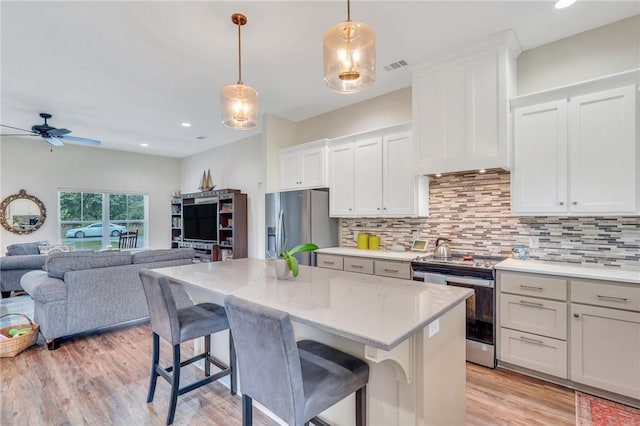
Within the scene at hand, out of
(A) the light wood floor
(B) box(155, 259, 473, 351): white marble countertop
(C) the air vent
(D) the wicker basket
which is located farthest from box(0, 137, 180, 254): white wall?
(C) the air vent

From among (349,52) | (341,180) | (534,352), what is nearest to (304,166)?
(341,180)

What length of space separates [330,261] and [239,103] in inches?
87.3

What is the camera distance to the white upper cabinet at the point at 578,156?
7.86ft

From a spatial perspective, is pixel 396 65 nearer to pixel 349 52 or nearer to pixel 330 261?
pixel 349 52

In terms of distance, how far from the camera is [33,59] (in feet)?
10.3

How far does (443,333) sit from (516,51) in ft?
9.32

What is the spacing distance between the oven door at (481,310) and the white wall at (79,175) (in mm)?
7472

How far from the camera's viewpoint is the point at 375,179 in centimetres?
386

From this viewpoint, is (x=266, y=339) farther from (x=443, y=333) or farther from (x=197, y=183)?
(x=197, y=183)

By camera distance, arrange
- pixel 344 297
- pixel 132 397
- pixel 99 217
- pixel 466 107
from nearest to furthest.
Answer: pixel 344 297 < pixel 132 397 < pixel 466 107 < pixel 99 217

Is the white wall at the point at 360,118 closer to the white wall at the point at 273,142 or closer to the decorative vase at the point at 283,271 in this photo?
the white wall at the point at 273,142

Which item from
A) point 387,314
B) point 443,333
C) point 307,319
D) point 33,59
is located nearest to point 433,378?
point 443,333

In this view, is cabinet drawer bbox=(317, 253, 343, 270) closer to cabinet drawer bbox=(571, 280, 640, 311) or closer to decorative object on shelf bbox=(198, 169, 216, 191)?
cabinet drawer bbox=(571, 280, 640, 311)

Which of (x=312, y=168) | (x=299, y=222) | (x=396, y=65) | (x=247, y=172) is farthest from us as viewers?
(x=247, y=172)
